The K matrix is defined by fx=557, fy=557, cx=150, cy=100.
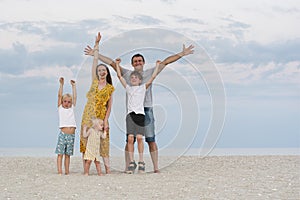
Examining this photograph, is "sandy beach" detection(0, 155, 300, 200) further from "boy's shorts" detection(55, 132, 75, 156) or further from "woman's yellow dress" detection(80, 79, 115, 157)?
"woman's yellow dress" detection(80, 79, 115, 157)

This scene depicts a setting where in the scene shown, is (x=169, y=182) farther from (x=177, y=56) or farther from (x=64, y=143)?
(x=177, y=56)

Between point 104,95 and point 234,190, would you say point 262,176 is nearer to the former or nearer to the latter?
point 234,190

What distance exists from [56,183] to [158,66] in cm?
299

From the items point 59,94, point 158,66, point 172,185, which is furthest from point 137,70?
point 172,185

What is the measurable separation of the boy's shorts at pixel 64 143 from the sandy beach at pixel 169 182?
0.48 metres

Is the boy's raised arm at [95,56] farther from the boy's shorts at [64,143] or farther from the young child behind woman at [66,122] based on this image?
the boy's shorts at [64,143]

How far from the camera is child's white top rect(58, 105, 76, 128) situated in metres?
10.5

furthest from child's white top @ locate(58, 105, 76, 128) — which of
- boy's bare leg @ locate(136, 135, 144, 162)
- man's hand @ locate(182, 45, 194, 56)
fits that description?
man's hand @ locate(182, 45, 194, 56)

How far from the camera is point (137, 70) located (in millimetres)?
10711

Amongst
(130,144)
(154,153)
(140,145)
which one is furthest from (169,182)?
(154,153)

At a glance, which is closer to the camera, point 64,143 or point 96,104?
point 96,104

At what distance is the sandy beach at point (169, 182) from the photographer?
815 centimetres

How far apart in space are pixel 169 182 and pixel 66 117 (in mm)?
2492

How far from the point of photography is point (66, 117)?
10.6 m
